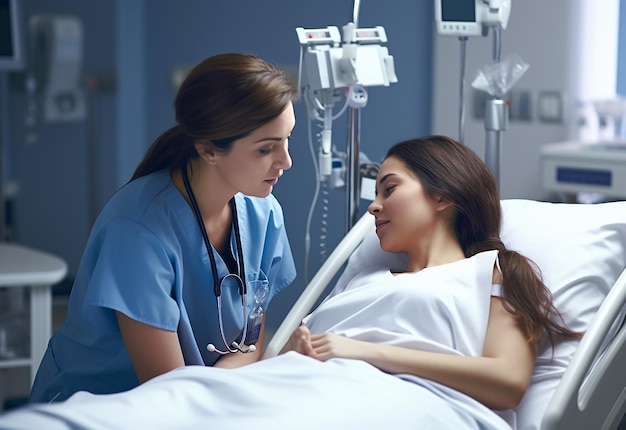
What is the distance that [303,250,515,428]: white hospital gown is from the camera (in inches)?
72.5

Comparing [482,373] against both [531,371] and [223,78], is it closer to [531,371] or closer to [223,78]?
[531,371]

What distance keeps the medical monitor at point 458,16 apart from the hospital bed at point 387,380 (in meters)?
0.53

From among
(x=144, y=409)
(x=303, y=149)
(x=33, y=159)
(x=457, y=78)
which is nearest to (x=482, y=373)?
(x=144, y=409)

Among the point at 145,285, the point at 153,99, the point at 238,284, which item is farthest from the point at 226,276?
the point at 153,99

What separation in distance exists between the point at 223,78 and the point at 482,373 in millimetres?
716

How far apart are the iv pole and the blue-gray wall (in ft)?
2.62

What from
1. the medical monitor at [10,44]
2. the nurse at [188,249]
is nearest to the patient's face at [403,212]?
the nurse at [188,249]

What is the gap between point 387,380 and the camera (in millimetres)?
1683

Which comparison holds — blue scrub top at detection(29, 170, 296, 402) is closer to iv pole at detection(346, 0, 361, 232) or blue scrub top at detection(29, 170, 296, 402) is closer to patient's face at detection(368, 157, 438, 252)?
patient's face at detection(368, 157, 438, 252)

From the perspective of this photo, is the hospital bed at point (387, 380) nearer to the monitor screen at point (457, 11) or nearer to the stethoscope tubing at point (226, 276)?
the stethoscope tubing at point (226, 276)

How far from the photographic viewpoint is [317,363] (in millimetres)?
1696

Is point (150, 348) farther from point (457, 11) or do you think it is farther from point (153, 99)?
point (153, 99)

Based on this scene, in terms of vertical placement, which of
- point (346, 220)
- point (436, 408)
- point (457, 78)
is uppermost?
point (457, 78)

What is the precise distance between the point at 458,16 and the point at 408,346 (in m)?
1.06
